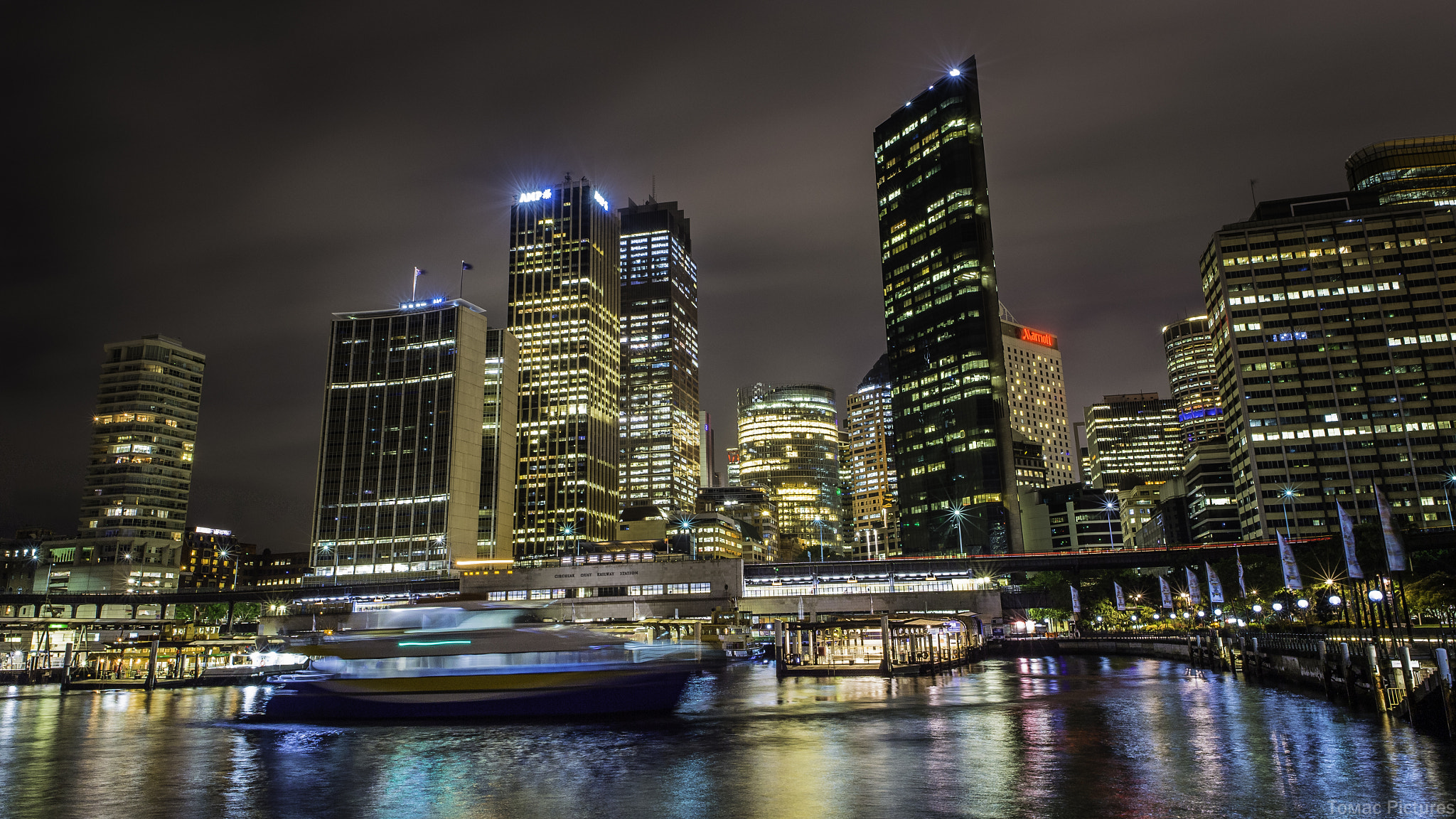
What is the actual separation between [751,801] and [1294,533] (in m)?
219

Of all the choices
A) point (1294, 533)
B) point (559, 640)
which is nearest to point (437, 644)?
point (559, 640)

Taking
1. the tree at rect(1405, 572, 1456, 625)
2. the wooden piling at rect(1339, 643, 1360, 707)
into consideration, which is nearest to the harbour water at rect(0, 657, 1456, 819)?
the wooden piling at rect(1339, 643, 1360, 707)

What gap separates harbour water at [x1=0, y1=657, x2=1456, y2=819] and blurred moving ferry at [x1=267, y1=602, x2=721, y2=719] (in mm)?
1537

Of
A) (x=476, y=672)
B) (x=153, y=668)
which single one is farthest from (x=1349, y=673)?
(x=153, y=668)

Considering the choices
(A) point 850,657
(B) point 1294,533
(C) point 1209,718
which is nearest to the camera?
(C) point 1209,718

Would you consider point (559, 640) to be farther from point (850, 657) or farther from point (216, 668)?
point (216, 668)

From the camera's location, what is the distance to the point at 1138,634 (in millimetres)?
113438

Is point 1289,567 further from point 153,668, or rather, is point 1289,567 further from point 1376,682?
point 153,668

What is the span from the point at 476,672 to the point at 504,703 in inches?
91.7

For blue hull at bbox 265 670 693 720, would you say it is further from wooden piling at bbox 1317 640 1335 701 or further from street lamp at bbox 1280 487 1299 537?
street lamp at bbox 1280 487 1299 537

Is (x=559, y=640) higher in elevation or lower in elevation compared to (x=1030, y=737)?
higher

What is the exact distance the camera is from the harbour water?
884 inches

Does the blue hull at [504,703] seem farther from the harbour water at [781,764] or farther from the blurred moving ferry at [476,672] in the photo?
the harbour water at [781,764]

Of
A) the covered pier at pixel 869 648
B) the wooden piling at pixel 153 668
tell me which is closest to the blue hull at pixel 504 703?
the covered pier at pixel 869 648
